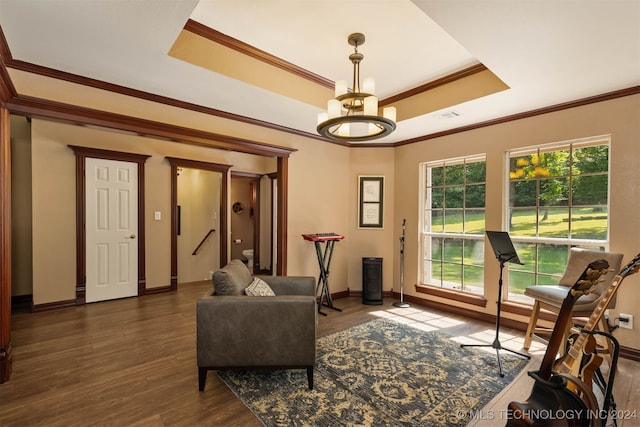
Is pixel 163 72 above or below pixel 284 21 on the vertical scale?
below

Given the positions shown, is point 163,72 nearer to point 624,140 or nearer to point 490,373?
point 490,373

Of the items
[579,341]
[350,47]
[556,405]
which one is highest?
[350,47]

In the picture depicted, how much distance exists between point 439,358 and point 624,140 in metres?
2.63

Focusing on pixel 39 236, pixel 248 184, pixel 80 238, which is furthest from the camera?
pixel 248 184

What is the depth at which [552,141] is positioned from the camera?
10.5 feet

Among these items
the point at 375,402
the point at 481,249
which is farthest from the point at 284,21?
the point at 481,249

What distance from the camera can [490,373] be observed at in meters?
2.45

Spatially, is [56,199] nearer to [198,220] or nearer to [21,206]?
[21,206]

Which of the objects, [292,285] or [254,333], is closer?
[254,333]

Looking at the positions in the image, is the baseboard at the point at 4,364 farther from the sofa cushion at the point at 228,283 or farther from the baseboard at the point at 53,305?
the baseboard at the point at 53,305

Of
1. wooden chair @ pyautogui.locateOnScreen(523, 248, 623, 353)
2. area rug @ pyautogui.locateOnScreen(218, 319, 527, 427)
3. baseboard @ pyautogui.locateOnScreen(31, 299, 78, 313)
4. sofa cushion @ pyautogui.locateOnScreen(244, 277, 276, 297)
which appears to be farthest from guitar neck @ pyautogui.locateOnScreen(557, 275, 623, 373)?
baseboard @ pyautogui.locateOnScreen(31, 299, 78, 313)

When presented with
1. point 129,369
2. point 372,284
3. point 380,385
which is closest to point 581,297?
point 380,385

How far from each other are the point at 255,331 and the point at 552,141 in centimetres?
352

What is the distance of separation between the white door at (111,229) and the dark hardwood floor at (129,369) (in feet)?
1.49
